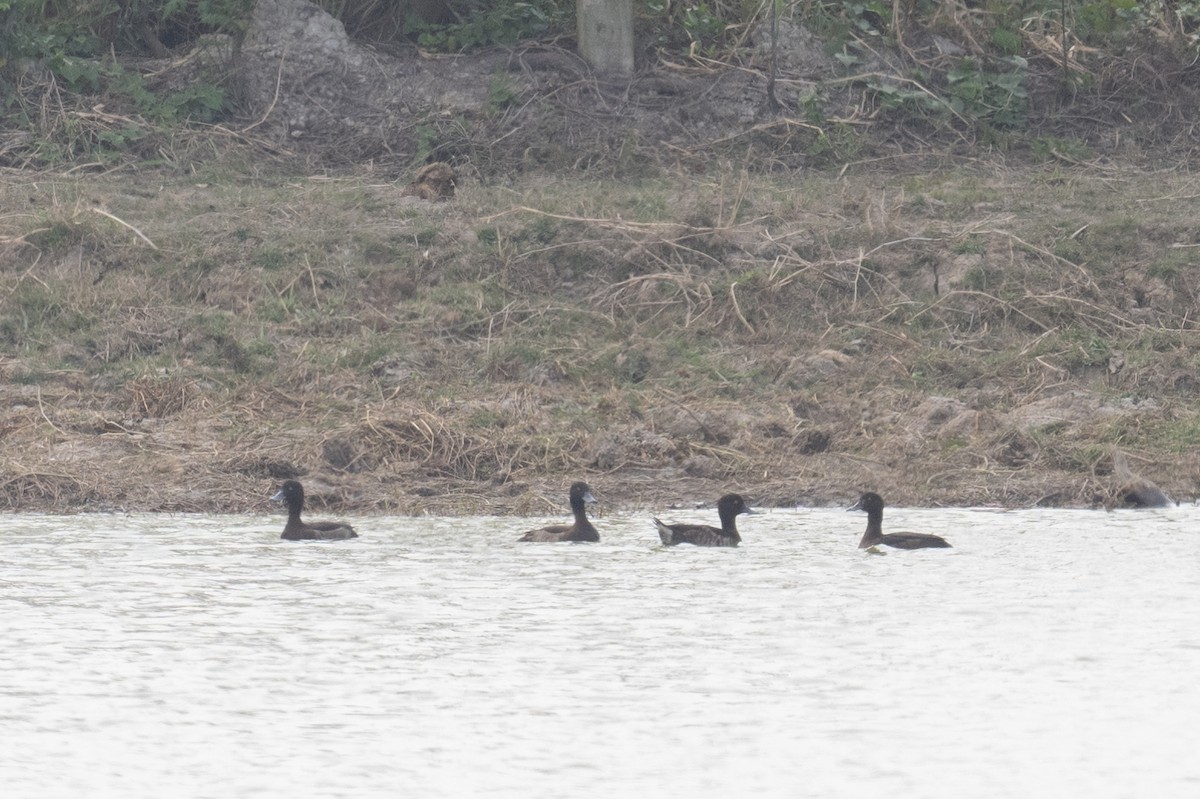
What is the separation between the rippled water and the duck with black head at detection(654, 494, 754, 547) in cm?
10

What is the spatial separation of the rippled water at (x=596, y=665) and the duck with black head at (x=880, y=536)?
0.12 meters

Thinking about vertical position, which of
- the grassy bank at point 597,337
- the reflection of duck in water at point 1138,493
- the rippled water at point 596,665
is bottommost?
the rippled water at point 596,665

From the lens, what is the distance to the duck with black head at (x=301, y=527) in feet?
31.5

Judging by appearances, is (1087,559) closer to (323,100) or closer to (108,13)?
(323,100)

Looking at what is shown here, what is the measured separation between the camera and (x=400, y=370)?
12.8 m

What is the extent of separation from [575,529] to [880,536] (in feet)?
4.93

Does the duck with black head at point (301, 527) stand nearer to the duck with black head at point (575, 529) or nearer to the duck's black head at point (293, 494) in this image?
the duck's black head at point (293, 494)

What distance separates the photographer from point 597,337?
13.5 metres

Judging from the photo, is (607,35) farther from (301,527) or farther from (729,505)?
(301,527)

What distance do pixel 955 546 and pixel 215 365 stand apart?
558cm

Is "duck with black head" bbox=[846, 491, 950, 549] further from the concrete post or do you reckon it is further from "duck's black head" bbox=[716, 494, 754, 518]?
the concrete post

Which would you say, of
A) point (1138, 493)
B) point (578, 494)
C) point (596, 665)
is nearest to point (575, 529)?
point (578, 494)

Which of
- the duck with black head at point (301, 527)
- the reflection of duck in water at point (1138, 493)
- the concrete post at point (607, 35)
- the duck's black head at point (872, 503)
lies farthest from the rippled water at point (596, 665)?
the concrete post at point (607, 35)

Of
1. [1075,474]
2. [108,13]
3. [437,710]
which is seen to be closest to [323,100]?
[108,13]
